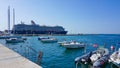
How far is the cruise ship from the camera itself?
464 ft

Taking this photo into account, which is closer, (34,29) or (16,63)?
(16,63)

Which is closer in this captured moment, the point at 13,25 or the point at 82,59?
the point at 82,59

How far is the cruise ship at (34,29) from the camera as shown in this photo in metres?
142

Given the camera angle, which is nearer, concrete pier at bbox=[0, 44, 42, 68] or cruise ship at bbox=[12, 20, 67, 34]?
concrete pier at bbox=[0, 44, 42, 68]

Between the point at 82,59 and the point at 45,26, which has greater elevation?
the point at 45,26

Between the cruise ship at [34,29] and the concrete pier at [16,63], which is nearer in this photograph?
the concrete pier at [16,63]

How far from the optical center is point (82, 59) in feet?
80.1

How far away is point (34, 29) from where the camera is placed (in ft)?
479

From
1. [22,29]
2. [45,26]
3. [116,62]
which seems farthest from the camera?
[45,26]

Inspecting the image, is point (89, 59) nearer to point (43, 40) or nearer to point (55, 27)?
point (43, 40)

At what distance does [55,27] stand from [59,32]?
581 cm

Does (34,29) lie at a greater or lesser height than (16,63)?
greater

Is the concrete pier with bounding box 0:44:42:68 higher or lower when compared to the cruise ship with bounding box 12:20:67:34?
lower

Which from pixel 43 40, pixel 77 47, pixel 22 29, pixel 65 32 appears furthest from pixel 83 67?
pixel 65 32
